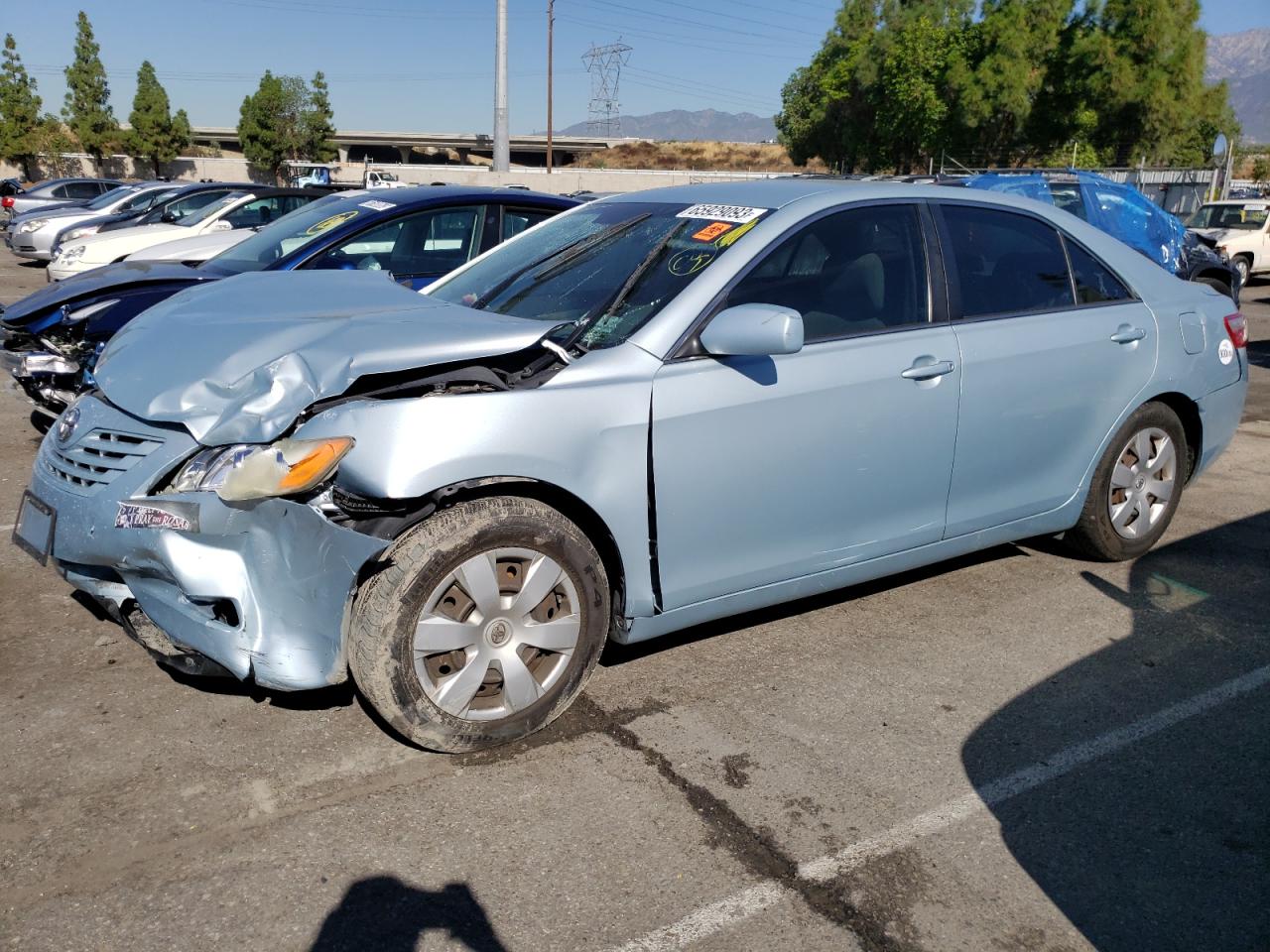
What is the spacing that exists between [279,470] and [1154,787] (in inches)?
109

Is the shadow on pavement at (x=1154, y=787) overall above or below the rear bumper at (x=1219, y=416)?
below

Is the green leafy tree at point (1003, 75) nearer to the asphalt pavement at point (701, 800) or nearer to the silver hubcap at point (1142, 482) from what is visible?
the silver hubcap at point (1142, 482)

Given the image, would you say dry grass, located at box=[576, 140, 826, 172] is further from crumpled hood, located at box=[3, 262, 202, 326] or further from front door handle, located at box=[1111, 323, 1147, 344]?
front door handle, located at box=[1111, 323, 1147, 344]

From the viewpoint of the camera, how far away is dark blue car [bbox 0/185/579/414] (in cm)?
Result: 617

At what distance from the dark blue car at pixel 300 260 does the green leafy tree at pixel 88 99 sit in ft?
191

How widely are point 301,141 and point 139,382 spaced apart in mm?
68130

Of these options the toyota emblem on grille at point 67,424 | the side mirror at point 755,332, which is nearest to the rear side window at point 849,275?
the side mirror at point 755,332

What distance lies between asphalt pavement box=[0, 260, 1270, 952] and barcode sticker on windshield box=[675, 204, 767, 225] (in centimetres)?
164

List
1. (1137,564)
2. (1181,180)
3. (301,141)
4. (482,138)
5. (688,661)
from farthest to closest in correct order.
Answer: (482,138), (301,141), (1181,180), (1137,564), (688,661)

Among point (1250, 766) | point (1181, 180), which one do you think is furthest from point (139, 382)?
point (1181, 180)

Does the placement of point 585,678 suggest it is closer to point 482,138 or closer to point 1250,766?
point 1250,766

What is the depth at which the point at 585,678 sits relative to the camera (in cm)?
346

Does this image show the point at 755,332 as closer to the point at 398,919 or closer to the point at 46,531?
the point at 398,919

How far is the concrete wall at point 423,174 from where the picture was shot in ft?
149
